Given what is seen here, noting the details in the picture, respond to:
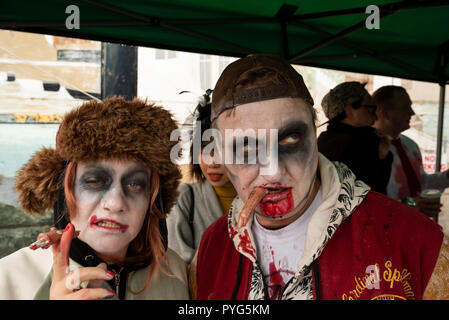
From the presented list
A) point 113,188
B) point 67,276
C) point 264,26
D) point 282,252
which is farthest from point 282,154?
point 264,26

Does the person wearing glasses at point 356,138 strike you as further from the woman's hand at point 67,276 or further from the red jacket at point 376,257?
the woman's hand at point 67,276

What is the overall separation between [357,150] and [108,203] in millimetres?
2034

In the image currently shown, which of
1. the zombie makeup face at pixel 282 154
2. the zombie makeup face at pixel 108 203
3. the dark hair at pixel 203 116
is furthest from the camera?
the dark hair at pixel 203 116

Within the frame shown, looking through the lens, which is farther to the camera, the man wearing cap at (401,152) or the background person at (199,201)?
the man wearing cap at (401,152)

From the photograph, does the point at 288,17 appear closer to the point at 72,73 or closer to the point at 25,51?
the point at 72,73

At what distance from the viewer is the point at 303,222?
1.60 metres

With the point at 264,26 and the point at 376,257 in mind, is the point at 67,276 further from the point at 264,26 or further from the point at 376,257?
the point at 264,26

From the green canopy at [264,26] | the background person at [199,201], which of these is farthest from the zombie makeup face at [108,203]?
the green canopy at [264,26]

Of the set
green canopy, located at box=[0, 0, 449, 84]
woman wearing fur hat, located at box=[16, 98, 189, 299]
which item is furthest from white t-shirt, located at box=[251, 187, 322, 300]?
green canopy, located at box=[0, 0, 449, 84]

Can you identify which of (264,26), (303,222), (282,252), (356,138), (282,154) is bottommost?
(282,252)

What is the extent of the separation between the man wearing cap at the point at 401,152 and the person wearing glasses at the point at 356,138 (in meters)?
0.23

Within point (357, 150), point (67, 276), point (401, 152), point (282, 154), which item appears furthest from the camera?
point (401, 152)

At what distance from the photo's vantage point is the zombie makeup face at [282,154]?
4.81ft
